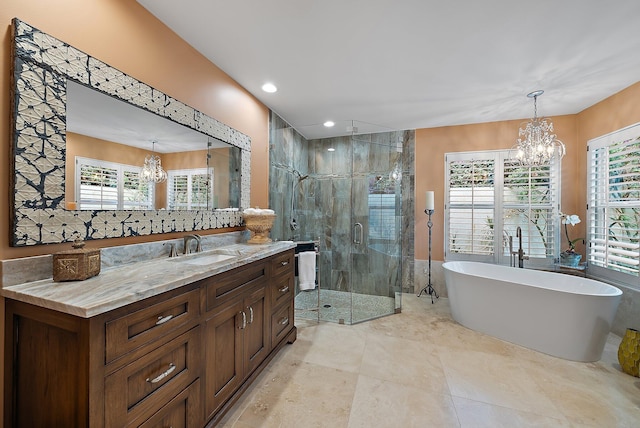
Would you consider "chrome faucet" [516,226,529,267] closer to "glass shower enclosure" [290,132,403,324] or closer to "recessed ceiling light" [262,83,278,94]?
"glass shower enclosure" [290,132,403,324]

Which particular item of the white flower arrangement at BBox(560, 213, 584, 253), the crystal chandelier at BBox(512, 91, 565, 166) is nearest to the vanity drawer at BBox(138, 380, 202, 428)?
the crystal chandelier at BBox(512, 91, 565, 166)

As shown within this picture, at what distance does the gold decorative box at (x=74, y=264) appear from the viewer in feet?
3.57

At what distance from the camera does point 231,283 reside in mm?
1553

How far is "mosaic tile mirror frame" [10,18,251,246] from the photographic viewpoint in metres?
1.07

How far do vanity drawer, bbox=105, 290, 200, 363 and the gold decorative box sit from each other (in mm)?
394

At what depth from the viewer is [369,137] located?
11.9 feet

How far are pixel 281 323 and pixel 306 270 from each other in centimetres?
83

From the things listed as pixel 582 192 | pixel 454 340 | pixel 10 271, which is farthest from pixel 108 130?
pixel 582 192

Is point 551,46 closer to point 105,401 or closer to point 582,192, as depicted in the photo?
point 582,192

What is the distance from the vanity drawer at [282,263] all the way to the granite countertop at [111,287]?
59 centimetres

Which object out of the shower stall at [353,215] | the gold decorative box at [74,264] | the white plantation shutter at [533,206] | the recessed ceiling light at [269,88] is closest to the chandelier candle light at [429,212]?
the shower stall at [353,215]

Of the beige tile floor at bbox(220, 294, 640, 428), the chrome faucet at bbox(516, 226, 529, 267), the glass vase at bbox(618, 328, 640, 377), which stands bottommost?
the beige tile floor at bbox(220, 294, 640, 428)

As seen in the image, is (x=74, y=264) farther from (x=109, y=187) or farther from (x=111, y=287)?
(x=109, y=187)

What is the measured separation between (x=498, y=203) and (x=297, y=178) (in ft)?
9.52
